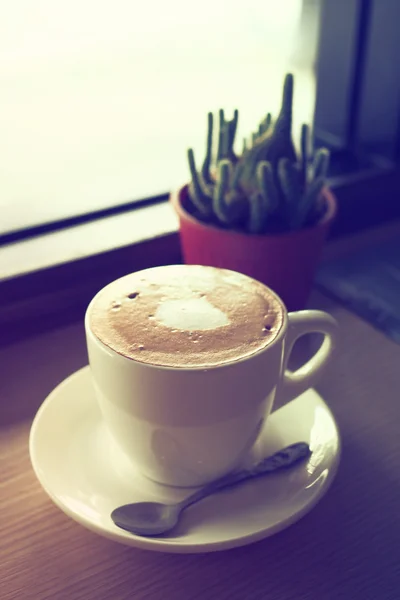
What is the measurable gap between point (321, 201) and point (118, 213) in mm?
230

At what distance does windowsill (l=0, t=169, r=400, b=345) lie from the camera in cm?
67

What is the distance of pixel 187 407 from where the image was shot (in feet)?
1.43

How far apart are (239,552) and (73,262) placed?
1.12 ft

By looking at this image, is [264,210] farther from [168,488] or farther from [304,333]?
[168,488]

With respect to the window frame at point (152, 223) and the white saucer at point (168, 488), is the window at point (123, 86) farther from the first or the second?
the white saucer at point (168, 488)

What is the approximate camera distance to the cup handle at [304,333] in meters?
0.51

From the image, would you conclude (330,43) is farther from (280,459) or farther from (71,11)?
(280,459)

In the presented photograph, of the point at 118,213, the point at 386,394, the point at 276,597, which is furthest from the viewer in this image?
the point at 118,213

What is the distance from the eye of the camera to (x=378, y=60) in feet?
2.85

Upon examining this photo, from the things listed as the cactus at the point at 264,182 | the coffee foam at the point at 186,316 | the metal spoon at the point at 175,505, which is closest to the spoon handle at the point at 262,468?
the metal spoon at the point at 175,505

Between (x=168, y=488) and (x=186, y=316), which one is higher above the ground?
(x=186, y=316)

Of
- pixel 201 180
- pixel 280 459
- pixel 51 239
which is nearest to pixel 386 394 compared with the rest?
pixel 280 459

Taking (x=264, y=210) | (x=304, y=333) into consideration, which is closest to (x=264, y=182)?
(x=264, y=210)

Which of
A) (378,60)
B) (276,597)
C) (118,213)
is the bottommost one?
(276,597)
